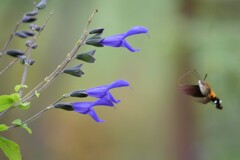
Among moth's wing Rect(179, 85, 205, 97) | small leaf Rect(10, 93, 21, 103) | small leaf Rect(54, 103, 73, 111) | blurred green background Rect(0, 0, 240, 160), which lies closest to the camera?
small leaf Rect(10, 93, 21, 103)

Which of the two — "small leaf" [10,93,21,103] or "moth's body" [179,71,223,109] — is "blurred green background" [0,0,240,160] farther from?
"small leaf" [10,93,21,103]

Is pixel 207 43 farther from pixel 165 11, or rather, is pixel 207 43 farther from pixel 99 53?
pixel 99 53

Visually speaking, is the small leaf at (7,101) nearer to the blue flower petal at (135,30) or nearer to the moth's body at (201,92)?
the blue flower petal at (135,30)

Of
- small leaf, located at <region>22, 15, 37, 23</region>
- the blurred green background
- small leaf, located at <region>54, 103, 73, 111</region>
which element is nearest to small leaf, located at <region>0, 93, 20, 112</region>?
small leaf, located at <region>54, 103, 73, 111</region>

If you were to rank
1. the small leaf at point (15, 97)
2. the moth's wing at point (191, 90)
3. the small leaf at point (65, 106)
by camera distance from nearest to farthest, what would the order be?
1. the small leaf at point (15, 97)
2. the small leaf at point (65, 106)
3. the moth's wing at point (191, 90)

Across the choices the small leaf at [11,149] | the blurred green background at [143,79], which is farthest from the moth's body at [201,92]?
the blurred green background at [143,79]

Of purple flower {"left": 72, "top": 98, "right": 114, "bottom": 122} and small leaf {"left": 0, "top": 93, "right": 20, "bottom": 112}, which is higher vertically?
small leaf {"left": 0, "top": 93, "right": 20, "bottom": 112}
